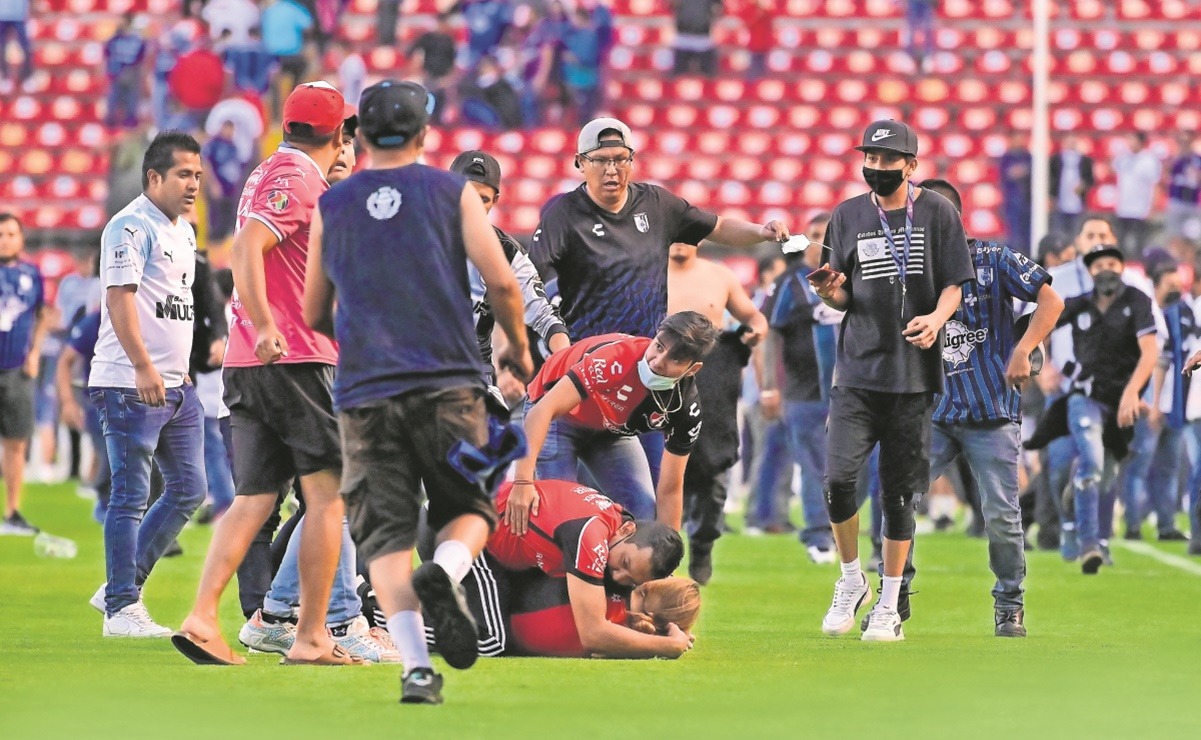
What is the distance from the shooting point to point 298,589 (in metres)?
7.16

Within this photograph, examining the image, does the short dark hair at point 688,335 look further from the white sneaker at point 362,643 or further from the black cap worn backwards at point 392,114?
the black cap worn backwards at point 392,114

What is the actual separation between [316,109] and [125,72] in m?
19.3

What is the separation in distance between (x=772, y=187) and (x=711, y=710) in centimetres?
1955

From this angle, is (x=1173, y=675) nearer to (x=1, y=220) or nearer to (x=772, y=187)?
(x=1, y=220)

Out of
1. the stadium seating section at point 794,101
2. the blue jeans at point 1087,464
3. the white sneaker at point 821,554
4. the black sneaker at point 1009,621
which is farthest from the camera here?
the stadium seating section at point 794,101

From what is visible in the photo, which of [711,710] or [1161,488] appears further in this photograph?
[1161,488]

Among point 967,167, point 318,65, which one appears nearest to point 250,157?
point 318,65

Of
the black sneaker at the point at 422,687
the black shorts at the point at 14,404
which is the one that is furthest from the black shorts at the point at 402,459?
the black shorts at the point at 14,404

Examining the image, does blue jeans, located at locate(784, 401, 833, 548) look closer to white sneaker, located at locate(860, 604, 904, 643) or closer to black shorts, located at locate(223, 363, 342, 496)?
white sneaker, located at locate(860, 604, 904, 643)

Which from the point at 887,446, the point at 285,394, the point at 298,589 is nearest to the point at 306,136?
the point at 285,394

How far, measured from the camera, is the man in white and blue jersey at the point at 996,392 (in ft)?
27.1

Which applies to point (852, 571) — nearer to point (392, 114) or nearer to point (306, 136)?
point (306, 136)

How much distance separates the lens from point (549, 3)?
81.8ft

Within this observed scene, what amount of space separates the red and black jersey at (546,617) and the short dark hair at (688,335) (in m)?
0.89
